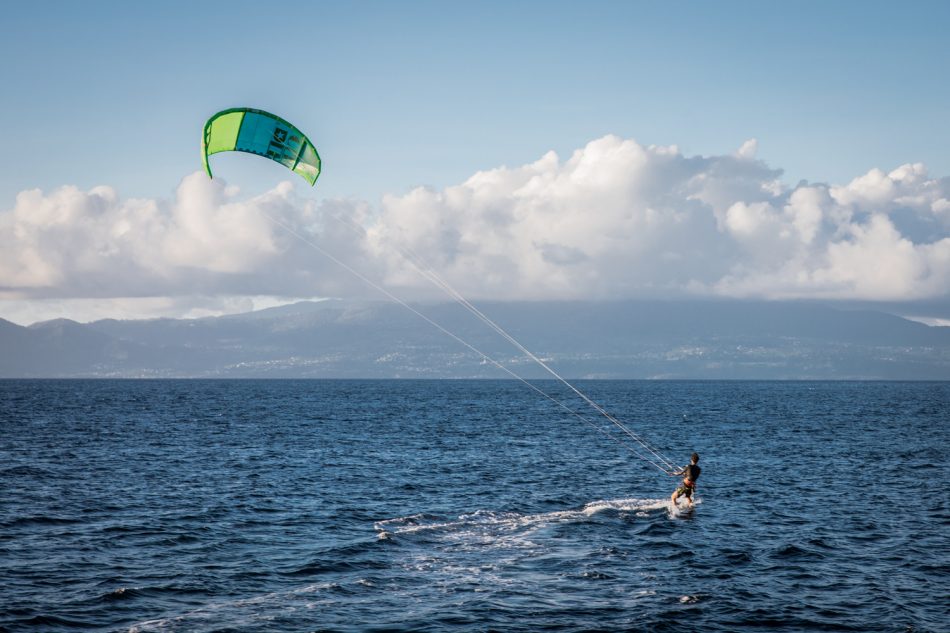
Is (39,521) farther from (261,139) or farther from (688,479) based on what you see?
(688,479)

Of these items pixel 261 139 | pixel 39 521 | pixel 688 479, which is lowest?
pixel 39 521

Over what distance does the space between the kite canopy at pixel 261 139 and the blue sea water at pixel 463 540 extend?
50.8ft

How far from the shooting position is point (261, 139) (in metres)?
37.6

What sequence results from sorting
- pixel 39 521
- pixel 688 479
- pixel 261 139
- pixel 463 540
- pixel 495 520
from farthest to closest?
pixel 688 479 → pixel 261 139 → pixel 495 520 → pixel 39 521 → pixel 463 540

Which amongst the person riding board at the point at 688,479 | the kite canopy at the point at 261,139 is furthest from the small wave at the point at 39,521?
the person riding board at the point at 688,479

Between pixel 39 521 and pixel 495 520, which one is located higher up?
pixel 39 521

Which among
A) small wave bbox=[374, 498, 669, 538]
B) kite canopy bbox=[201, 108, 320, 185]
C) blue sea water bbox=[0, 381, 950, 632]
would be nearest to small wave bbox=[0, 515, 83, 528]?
blue sea water bbox=[0, 381, 950, 632]

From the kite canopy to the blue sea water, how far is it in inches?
609

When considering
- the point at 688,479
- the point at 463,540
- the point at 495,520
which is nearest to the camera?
the point at 463,540

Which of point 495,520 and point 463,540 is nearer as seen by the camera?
point 463,540

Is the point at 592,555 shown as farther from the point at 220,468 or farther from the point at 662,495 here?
the point at 220,468

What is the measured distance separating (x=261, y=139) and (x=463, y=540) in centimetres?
1932

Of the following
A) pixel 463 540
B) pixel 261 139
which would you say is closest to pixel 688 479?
pixel 463 540

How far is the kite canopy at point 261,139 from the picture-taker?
118 ft
